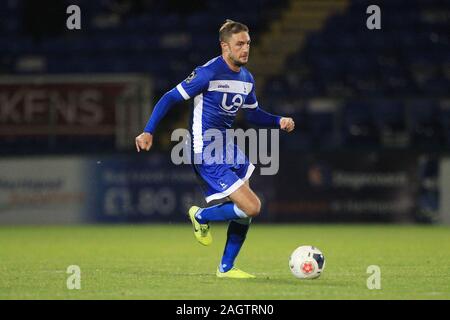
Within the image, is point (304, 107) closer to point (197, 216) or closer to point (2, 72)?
point (2, 72)

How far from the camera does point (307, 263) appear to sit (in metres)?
8.34

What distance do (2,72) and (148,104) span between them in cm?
354

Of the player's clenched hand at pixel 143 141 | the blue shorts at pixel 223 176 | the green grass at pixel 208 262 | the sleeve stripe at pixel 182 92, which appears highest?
the sleeve stripe at pixel 182 92

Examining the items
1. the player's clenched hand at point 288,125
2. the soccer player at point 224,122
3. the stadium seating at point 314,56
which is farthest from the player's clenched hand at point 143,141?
the stadium seating at point 314,56

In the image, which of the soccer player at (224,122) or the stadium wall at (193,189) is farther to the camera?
the stadium wall at (193,189)

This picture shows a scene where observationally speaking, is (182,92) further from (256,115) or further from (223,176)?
(256,115)

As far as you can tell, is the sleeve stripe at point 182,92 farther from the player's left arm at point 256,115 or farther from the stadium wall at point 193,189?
the stadium wall at point 193,189

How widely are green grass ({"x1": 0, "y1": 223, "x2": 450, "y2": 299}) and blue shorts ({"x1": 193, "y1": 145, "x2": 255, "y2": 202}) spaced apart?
750mm

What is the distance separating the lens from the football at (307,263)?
8328mm

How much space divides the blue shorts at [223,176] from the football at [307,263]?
31.0 inches

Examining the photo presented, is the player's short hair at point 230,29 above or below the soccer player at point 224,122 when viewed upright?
above

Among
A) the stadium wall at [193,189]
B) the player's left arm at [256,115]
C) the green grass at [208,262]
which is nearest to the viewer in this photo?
the green grass at [208,262]

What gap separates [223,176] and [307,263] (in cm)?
103

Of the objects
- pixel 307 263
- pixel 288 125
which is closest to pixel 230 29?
pixel 288 125
